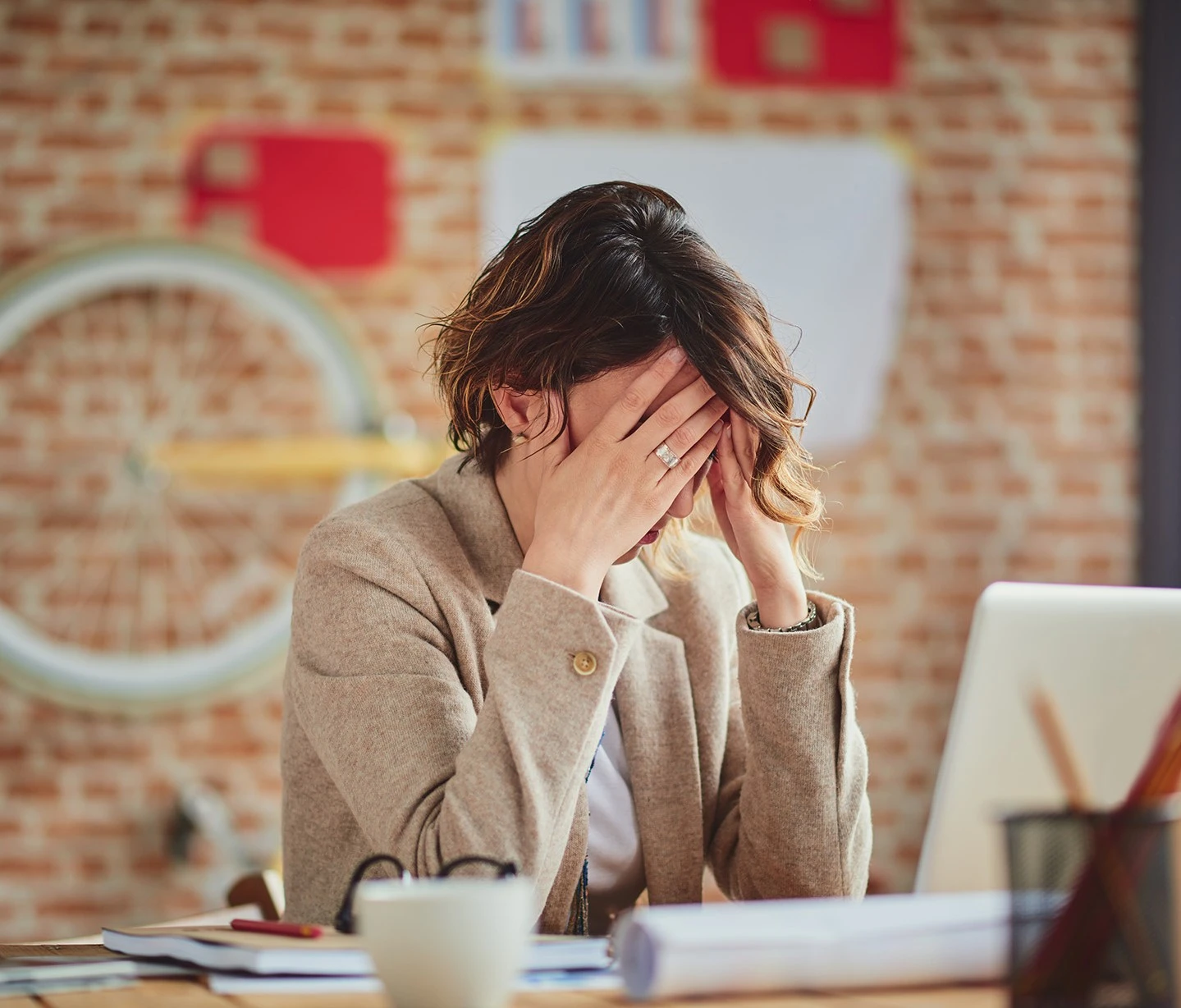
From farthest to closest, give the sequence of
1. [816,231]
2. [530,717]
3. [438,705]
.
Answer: [816,231]
[438,705]
[530,717]

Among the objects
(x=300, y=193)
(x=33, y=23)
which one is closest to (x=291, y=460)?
(x=300, y=193)

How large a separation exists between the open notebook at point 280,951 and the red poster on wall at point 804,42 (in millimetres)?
2723

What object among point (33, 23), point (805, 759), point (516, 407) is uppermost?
point (33, 23)

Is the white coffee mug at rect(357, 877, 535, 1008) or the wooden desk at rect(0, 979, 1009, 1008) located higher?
the white coffee mug at rect(357, 877, 535, 1008)

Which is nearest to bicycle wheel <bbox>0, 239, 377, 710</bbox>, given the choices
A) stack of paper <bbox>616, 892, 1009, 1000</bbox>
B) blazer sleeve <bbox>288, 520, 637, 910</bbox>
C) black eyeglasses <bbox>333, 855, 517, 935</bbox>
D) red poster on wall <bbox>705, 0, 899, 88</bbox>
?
red poster on wall <bbox>705, 0, 899, 88</bbox>

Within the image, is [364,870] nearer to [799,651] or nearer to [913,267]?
[799,651]

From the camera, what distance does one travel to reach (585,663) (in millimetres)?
1138

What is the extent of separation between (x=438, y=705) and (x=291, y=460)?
1926 millimetres

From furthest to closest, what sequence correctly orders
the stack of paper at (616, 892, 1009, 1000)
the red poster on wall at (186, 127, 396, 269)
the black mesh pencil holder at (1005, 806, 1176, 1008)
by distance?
the red poster on wall at (186, 127, 396, 269) < the stack of paper at (616, 892, 1009, 1000) < the black mesh pencil holder at (1005, 806, 1176, 1008)

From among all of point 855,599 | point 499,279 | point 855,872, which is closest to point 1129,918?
point 855,872

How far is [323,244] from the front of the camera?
320 cm

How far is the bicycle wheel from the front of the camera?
306 cm

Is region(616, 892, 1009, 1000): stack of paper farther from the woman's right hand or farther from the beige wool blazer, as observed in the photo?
the woman's right hand

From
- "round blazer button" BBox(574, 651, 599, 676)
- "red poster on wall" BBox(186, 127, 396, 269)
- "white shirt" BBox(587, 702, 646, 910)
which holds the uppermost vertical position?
"red poster on wall" BBox(186, 127, 396, 269)
